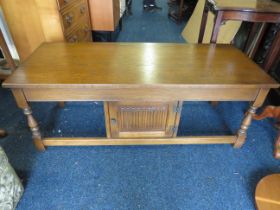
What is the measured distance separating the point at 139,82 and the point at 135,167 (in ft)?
1.98

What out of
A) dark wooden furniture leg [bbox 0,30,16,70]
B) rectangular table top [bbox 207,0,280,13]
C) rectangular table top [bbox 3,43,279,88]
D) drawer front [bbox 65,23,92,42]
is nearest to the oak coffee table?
rectangular table top [bbox 3,43,279,88]

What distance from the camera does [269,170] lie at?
4.32 ft

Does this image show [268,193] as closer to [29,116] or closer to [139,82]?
[139,82]

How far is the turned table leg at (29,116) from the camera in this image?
1032 millimetres

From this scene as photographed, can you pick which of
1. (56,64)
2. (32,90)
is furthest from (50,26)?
(32,90)

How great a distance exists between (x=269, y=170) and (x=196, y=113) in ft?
2.16

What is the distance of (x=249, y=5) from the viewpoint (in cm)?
148

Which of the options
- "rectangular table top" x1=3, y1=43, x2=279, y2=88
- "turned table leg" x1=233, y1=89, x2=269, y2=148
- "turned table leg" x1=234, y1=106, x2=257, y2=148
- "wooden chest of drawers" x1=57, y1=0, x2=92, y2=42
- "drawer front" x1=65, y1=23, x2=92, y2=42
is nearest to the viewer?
"rectangular table top" x1=3, y1=43, x2=279, y2=88

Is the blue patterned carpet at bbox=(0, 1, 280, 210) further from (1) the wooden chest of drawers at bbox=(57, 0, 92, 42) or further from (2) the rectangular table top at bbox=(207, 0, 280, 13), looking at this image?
(2) the rectangular table top at bbox=(207, 0, 280, 13)

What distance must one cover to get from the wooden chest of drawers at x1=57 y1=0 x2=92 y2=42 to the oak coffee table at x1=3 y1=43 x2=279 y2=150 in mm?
358

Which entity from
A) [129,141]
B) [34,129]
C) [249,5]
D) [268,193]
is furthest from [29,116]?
[249,5]

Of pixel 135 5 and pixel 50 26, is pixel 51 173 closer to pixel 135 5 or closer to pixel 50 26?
pixel 50 26

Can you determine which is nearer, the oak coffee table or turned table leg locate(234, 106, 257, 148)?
the oak coffee table

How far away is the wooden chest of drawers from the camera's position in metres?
1.57
